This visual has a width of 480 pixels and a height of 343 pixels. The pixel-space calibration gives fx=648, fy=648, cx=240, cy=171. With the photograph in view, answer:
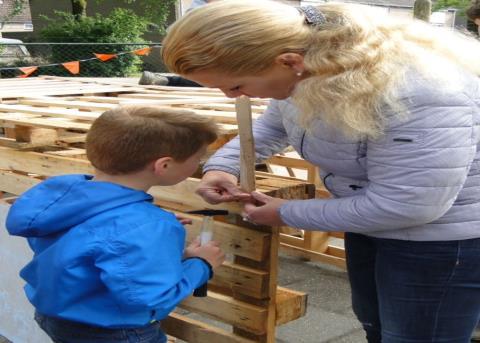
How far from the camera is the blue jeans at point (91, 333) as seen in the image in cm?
205

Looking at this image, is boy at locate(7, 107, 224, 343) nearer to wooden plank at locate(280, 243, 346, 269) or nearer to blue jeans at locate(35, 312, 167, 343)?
blue jeans at locate(35, 312, 167, 343)

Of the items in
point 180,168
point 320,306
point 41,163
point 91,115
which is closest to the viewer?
point 180,168

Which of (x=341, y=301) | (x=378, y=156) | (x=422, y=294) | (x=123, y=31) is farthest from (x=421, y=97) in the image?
(x=123, y=31)

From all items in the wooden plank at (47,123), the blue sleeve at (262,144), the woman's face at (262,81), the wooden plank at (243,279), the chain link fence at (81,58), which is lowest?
the chain link fence at (81,58)

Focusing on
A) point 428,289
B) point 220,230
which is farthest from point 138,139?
point 428,289

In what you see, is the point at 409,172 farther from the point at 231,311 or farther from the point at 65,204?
the point at 231,311

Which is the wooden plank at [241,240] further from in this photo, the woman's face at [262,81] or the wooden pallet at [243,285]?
the woman's face at [262,81]

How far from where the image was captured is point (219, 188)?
7.50 feet

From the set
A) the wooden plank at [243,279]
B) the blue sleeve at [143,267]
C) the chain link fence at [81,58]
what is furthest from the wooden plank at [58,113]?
the chain link fence at [81,58]

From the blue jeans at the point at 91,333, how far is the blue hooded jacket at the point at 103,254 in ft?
0.19

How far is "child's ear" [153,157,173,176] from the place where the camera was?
6.68 ft

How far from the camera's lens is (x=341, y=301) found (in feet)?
14.8

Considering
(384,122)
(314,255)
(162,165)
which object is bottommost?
(314,255)

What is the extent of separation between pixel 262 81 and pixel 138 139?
485mm
